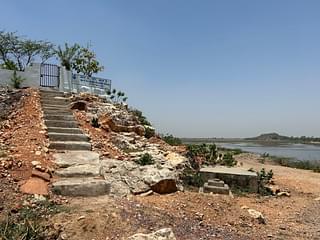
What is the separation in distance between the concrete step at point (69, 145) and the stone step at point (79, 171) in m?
1.27

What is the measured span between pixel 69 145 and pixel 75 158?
33.5 inches

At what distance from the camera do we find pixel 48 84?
1449 cm

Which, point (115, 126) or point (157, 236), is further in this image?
point (115, 126)

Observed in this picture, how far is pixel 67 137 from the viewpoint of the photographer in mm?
7723

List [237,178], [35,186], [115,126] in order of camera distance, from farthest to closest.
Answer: [115,126]
[237,178]
[35,186]

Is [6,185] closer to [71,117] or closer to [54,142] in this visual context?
[54,142]

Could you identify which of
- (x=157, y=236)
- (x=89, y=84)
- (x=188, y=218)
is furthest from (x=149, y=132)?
(x=157, y=236)

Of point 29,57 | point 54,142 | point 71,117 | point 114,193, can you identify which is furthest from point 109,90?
point 29,57

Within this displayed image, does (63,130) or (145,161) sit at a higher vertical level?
(63,130)

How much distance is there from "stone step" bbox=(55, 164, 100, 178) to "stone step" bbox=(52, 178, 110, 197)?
0.28 m

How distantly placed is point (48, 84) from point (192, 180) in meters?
9.08

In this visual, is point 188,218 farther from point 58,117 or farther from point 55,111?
point 55,111

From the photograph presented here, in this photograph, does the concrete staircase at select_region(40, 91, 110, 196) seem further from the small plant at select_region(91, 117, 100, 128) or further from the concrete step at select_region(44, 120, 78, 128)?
the small plant at select_region(91, 117, 100, 128)

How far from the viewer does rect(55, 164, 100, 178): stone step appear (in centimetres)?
562
